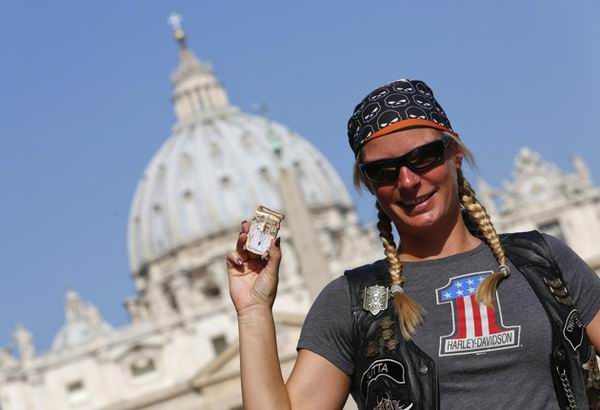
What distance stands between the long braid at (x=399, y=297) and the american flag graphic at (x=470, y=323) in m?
0.07

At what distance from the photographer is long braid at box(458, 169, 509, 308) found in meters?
3.35

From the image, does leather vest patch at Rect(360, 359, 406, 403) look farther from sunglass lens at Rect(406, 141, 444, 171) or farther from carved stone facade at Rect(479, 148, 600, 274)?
carved stone facade at Rect(479, 148, 600, 274)

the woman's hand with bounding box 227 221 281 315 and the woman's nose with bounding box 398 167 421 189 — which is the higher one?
the woman's nose with bounding box 398 167 421 189

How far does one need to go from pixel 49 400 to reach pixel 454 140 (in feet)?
211

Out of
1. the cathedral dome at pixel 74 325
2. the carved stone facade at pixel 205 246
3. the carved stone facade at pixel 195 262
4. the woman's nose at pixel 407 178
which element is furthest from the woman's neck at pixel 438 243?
the cathedral dome at pixel 74 325

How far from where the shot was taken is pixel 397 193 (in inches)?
137

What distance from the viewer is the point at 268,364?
3.44 meters

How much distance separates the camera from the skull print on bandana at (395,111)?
350 centimetres

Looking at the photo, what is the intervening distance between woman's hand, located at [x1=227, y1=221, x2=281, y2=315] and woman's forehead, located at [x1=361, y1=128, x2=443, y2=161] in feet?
0.99

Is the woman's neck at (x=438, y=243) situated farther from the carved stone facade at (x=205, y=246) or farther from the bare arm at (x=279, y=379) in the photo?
the carved stone facade at (x=205, y=246)

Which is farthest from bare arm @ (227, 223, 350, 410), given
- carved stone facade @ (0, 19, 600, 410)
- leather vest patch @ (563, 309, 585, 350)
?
carved stone facade @ (0, 19, 600, 410)

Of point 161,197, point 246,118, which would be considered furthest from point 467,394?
point 246,118

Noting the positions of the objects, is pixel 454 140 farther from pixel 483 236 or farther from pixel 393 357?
pixel 393 357

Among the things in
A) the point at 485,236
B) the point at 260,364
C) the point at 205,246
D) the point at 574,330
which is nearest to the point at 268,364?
the point at 260,364
